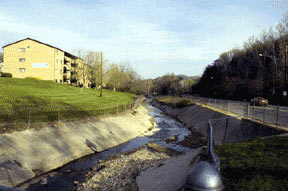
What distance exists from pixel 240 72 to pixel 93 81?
5521 centimetres

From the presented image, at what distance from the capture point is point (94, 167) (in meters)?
17.0

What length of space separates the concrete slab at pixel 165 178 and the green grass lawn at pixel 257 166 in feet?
6.54

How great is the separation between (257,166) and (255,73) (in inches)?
2381

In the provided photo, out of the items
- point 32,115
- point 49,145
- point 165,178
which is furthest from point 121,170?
point 32,115

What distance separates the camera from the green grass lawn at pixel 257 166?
25.5 feet

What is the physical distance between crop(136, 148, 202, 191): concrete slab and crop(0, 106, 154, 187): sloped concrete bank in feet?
24.6

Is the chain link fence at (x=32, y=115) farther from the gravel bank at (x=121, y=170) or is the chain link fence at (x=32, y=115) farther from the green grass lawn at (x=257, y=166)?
the green grass lawn at (x=257, y=166)

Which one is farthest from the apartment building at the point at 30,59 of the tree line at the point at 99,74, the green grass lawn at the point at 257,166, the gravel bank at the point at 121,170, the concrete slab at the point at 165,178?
the green grass lawn at the point at 257,166

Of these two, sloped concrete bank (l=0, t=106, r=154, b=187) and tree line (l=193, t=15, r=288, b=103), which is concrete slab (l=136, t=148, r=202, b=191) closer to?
sloped concrete bank (l=0, t=106, r=154, b=187)

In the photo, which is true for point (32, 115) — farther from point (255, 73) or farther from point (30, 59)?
point (255, 73)

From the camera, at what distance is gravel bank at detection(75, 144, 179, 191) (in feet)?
43.4

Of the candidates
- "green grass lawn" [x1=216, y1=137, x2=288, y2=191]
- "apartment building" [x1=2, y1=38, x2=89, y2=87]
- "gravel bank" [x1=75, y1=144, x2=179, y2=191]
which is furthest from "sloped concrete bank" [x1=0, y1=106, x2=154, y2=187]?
"apartment building" [x1=2, y1=38, x2=89, y2=87]

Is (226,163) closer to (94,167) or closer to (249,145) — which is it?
(249,145)

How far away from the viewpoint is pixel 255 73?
6281 centimetres
